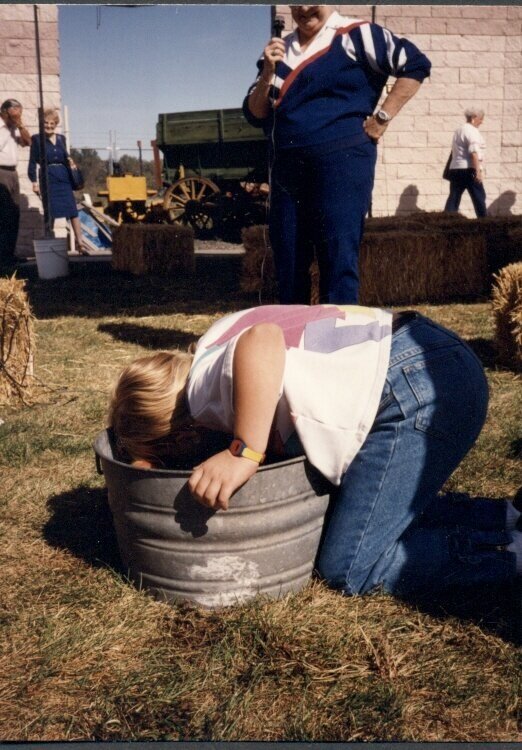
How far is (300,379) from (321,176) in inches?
65.6

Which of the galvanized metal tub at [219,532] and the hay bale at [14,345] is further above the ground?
the hay bale at [14,345]

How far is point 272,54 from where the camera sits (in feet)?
9.85

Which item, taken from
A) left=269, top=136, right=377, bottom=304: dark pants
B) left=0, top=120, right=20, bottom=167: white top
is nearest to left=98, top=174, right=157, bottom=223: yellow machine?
left=0, top=120, right=20, bottom=167: white top

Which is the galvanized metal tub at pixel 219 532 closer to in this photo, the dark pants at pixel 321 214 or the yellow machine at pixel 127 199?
the dark pants at pixel 321 214

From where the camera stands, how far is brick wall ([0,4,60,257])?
9.90m

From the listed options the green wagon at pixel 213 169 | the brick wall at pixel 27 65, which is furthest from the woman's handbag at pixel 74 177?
the green wagon at pixel 213 169

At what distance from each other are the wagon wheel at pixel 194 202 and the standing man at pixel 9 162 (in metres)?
5.20

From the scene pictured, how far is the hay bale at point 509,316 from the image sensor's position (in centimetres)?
410

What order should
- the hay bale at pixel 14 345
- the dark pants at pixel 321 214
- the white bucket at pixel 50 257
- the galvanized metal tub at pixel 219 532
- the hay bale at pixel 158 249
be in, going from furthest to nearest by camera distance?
the hay bale at pixel 158 249
the white bucket at pixel 50 257
the hay bale at pixel 14 345
the dark pants at pixel 321 214
the galvanized metal tub at pixel 219 532

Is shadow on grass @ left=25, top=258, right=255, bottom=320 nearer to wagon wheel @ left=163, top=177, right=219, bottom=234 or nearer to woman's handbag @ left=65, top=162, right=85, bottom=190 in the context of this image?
woman's handbag @ left=65, top=162, right=85, bottom=190

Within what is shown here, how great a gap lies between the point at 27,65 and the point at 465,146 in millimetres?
5820

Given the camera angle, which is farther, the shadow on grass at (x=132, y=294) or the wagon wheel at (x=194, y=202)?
the wagon wheel at (x=194, y=202)

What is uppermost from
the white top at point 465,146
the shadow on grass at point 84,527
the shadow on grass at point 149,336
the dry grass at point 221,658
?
the white top at point 465,146

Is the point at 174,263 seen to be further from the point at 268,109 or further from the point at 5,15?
the point at 268,109
